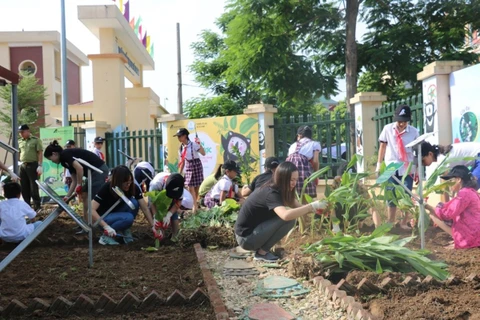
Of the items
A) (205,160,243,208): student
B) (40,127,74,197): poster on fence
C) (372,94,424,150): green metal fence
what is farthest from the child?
(40,127,74,197): poster on fence

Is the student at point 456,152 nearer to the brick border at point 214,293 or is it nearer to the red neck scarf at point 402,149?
the red neck scarf at point 402,149

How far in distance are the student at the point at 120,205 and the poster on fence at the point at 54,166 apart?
22.8 feet

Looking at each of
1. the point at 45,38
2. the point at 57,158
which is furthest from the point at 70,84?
the point at 57,158

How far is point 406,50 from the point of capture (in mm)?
15914

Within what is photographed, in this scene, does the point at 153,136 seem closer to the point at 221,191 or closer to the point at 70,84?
the point at 221,191

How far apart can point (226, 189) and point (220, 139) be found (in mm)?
5473

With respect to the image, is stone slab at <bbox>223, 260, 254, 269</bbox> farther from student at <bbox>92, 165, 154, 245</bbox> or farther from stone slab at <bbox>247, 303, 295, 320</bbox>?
student at <bbox>92, 165, 154, 245</bbox>

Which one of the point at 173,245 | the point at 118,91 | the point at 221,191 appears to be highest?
the point at 118,91

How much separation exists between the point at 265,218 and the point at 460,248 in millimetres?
1922

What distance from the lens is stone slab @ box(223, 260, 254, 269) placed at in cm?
578

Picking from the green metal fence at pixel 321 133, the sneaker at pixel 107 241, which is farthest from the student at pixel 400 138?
the green metal fence at pixel 321 133

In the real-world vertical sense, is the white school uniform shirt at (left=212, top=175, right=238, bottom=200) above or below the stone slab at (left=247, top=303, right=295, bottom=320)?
above

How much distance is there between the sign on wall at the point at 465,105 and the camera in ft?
26.3

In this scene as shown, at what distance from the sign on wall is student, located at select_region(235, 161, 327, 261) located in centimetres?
334
